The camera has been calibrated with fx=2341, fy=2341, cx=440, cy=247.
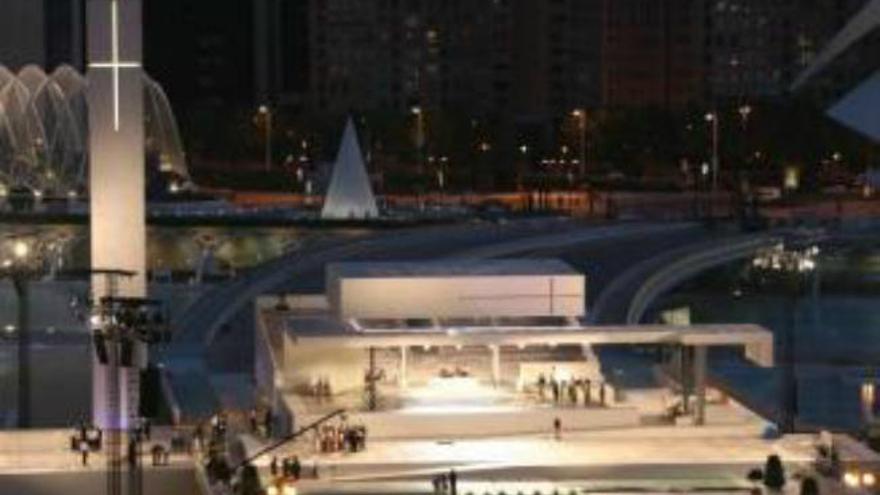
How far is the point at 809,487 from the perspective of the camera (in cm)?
1588

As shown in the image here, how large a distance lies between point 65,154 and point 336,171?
20.2 feet

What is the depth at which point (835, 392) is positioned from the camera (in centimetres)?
2588

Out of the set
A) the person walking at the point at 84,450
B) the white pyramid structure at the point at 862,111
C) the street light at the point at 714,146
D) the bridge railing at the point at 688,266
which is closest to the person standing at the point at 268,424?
the person walking at the point at 84,450

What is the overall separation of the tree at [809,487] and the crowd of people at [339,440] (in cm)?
386

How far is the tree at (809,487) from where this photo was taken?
15789 mm

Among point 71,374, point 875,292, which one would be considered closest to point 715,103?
point 875,292

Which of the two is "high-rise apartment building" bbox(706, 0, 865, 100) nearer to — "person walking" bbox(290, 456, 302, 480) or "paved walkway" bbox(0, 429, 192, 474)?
"paved walkway" bbox(0, 429, 192, 474)

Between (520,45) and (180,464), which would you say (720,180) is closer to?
(520,45)

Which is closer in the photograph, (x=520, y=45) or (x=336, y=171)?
(x=336, y=171)

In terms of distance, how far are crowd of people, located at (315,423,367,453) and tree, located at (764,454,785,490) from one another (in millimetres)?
3418

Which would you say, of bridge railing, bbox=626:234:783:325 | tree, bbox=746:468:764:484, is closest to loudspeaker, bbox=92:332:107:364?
tree, bbox=746:468:764:484

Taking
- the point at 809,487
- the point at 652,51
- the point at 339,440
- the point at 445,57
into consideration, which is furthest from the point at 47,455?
the point at 652,51

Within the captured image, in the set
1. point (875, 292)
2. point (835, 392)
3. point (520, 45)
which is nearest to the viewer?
point (835, 392)

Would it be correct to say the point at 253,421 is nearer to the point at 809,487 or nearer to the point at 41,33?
the point at 809,487
